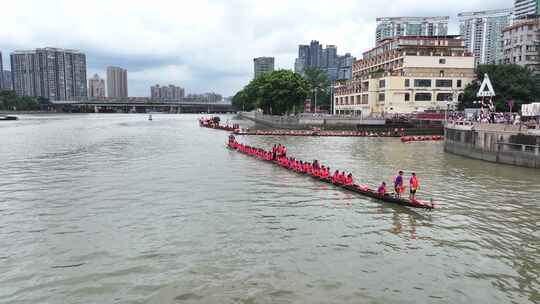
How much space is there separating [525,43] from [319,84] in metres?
58.6

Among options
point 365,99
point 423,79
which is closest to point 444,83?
point 423,79

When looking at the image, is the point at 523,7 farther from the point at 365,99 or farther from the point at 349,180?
the point at 349,180

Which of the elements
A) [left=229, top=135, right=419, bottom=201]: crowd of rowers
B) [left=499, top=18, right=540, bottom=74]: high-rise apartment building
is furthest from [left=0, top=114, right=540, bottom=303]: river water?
[left=499, top=18, right=540, bottom=74]: high-rise apartment building

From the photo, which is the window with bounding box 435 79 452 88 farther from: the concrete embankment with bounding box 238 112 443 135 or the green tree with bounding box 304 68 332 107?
the green tree with bounding box 304 68 332 107

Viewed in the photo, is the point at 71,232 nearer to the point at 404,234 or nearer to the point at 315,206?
the point at 315,206

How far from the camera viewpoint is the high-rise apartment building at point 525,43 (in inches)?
4095

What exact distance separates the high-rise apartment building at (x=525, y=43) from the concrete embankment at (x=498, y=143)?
7250 centimetres

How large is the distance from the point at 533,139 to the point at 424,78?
2235 inches

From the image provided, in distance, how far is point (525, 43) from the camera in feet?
349

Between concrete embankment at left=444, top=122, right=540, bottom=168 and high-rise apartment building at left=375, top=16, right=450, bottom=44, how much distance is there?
99.7 m

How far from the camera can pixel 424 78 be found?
89.9 m

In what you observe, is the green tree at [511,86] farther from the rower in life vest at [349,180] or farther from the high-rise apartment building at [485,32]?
the high-rise apartment building at [485,32]

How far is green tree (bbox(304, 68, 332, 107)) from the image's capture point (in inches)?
5098

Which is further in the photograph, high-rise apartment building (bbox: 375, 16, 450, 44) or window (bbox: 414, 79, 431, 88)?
high-rise apartment building (bbox: 375, 16, 450, 44)
